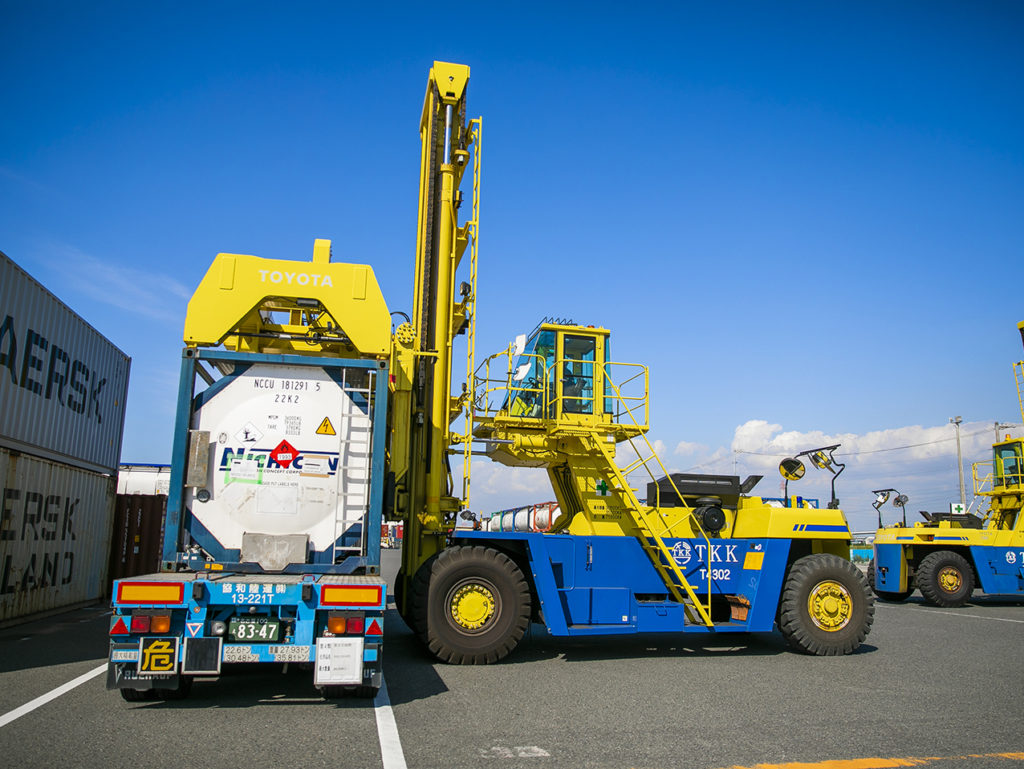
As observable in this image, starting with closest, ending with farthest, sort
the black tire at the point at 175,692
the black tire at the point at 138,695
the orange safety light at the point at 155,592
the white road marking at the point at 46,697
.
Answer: the white road marking at the point at 46,697
the orange safety light at the point at 155,592
the black tire at the point at 138,695
the black tire at the point at 175,692

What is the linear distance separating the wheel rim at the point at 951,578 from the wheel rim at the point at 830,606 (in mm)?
8197

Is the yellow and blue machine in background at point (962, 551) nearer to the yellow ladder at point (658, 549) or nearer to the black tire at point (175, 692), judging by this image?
the yellow ladder at point (658, 549)

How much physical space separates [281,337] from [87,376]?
7.86 m

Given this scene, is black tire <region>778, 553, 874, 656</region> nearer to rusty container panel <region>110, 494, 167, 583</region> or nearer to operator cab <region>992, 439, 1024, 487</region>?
operator cab <region>992, 439, 1024, 487</region>

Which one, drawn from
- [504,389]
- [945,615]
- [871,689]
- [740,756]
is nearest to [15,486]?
[504,389]

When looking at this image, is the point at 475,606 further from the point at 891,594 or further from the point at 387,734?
the point at 891,594

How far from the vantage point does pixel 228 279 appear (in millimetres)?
7266

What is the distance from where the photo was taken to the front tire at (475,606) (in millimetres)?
8547

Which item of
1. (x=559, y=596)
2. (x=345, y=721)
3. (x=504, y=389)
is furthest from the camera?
(x=504, y=389)

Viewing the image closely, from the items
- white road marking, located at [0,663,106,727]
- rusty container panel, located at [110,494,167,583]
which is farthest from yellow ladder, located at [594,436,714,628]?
rusty container panel, located at [110,494,167,583]

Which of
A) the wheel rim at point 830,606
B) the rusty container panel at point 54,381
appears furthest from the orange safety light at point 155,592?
the wheel rim at point 830,606

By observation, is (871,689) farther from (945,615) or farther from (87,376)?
(87,376)

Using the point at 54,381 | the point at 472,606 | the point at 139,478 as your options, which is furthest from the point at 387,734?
the point at 139,478

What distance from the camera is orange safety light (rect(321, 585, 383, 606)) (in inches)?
241
